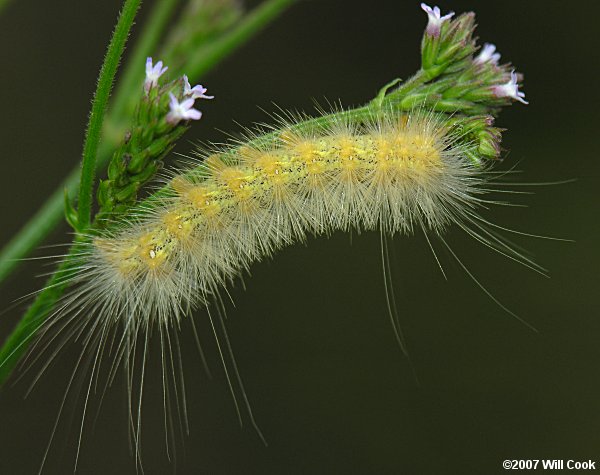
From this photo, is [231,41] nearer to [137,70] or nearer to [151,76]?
[137,70]

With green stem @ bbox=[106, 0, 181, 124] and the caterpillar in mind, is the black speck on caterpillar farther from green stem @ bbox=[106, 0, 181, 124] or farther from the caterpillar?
green stem @ bbox=[106, 0, 181, 124]

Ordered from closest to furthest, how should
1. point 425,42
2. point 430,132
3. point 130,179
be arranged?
point 130,179 < point 425,42 < point 430,132

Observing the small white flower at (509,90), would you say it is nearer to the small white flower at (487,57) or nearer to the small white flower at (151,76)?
the small white flower at (487,57)

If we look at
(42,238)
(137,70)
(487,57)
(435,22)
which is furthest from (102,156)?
(487,57)

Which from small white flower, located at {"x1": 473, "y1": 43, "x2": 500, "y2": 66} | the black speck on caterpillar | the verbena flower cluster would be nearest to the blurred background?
the black speck on caterpillar

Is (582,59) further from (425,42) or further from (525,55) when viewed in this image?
(425,42)

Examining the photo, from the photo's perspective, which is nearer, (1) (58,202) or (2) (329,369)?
(1) (58,202)

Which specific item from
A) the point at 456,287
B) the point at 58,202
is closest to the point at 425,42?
the point at 58,202
